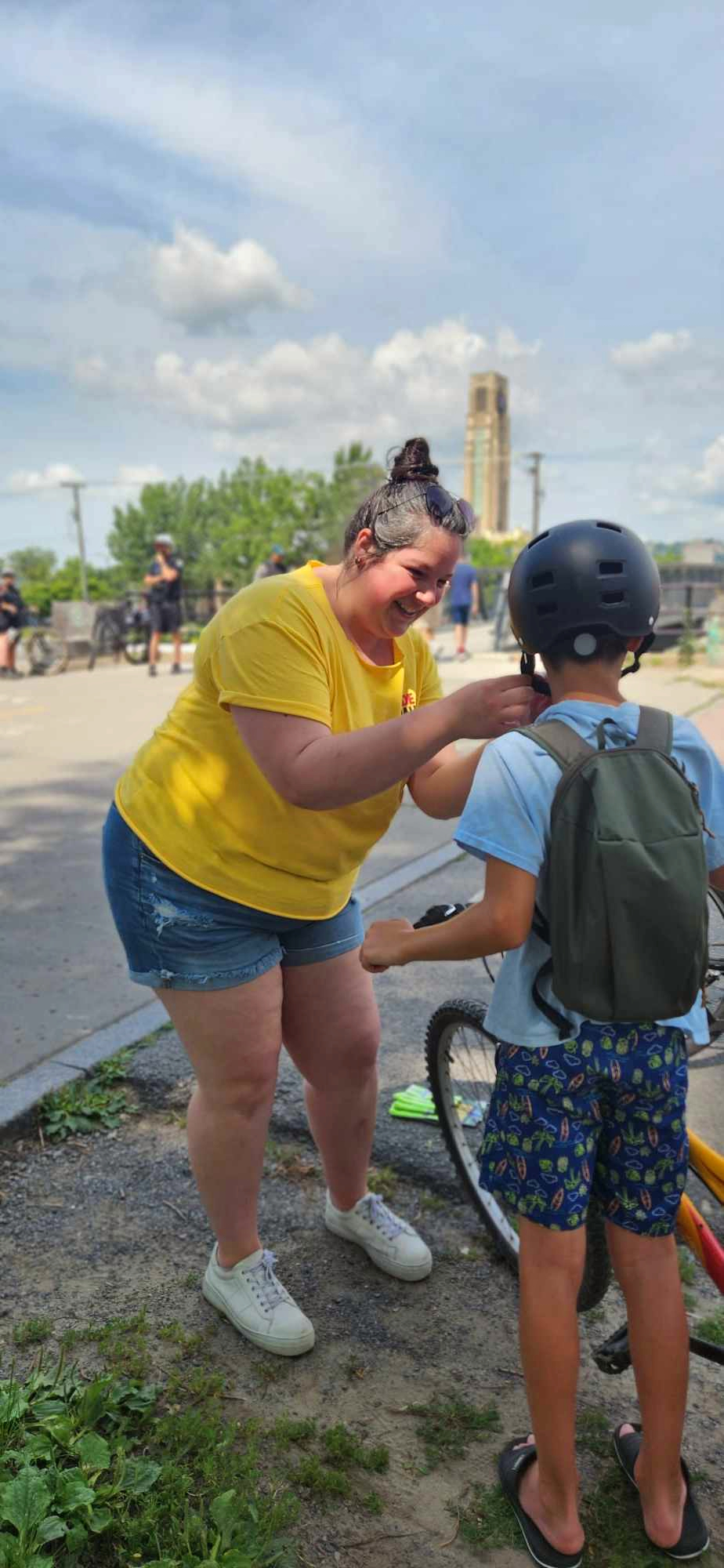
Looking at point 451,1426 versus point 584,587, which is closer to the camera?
point 584,587

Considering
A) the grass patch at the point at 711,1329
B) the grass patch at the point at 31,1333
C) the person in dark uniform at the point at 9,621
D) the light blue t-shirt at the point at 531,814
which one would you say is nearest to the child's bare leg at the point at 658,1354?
the light blue t-shirt at the point at 531,814

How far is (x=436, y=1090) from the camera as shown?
310 centimetres

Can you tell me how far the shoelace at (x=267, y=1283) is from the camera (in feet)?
8.27

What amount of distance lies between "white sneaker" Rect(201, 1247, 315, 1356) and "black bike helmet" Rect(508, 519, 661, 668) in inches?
59.6

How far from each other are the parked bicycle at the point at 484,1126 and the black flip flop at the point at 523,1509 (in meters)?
0.26

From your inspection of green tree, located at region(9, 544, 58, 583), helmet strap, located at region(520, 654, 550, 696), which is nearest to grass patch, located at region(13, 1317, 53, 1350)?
helmet strap, located at region(520, 654, 550, 696)

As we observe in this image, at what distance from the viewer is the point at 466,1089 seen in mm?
3148

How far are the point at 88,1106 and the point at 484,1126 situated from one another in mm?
1270

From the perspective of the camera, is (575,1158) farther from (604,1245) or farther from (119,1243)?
(119,1243)

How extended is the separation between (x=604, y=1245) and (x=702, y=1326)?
403 millimetres

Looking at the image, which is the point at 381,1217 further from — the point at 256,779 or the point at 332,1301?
the point at 256,779

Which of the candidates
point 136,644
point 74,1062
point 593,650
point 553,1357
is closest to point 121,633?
point 136,644

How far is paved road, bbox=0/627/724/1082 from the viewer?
166 inches

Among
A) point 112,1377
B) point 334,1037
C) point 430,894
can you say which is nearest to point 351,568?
point 334,1037
